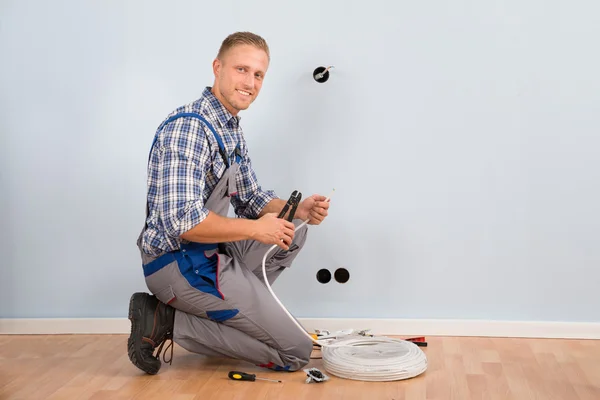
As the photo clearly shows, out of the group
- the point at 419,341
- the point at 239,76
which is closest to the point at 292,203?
the point at 239,76

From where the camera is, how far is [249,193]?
2.90 m

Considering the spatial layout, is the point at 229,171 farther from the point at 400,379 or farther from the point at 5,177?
the point at 5,177

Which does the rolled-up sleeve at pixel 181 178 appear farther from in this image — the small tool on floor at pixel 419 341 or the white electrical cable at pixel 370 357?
the small tool on floor at pixel 419 341

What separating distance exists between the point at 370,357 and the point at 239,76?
106 cm

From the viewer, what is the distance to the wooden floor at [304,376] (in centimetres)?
236

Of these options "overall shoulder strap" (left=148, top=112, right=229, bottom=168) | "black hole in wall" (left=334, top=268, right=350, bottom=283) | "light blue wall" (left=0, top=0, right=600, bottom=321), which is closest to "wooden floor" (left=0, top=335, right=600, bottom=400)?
"light blue wall" (left=0, top=0, right=600, bottom=321)

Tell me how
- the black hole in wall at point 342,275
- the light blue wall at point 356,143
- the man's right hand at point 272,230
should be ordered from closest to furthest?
1. the man's right hand at point 272,230
2. the light blue wall at point 356,143
3. the black hole in wall at point 342,275

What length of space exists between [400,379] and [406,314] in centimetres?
65

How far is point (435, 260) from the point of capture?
3.10 metres

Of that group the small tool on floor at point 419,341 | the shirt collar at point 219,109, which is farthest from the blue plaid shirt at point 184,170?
the small tool on floor at point 419,341

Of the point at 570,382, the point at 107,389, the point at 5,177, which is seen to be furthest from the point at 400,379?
the point at 5,177

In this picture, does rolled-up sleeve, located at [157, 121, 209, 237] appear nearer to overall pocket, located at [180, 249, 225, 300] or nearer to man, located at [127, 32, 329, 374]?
man, located at [127, 32, 329, 374]

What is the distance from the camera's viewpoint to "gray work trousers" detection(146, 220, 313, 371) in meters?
2.57

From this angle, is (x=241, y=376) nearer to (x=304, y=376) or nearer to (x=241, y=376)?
(x=241, y=376)
